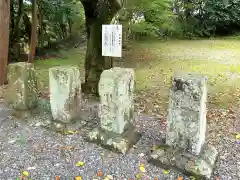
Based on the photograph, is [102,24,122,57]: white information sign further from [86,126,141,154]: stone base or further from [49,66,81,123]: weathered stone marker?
[86,126,141,154]: stone base

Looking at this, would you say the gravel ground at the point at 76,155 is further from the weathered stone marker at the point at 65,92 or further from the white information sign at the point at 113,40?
the white information sign at the point at 113,40

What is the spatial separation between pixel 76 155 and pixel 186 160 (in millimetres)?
1349

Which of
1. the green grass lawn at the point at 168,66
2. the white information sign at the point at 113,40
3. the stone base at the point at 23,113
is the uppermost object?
the white information sign at the point at 113,40

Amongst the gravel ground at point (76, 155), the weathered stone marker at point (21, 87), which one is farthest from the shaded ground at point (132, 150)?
the weathered stone marker at point (21, 87)

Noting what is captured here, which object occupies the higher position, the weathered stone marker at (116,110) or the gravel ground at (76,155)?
the weathered stone marker at (116,110)

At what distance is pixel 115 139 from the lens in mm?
3574

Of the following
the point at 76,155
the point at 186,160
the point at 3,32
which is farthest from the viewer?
the point at 3,32

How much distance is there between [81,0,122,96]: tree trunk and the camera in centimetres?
505

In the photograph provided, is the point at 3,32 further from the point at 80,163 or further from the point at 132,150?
the point at 132,150

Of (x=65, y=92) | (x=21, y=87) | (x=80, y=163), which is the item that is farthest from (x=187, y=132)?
(x=21, y=87)

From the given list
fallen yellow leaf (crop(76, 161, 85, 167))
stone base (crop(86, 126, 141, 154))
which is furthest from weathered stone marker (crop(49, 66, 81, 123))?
fallen yellow leaf (crop(76, 161, 85, 167))

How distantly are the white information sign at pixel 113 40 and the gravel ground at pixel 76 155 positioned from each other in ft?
4.16

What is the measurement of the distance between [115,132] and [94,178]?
31.1 inches

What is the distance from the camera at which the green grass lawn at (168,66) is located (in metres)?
5.99
